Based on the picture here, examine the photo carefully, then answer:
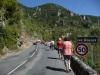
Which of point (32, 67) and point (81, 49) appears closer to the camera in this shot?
point (81, 49)

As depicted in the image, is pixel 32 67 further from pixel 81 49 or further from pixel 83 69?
pixel 83 69

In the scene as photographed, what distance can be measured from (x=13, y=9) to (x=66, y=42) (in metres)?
32.3

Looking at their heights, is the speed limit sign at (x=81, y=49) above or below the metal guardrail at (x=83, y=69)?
above

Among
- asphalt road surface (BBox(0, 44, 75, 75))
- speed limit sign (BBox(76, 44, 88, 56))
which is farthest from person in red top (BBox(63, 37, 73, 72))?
speed limit sign (BBox(76, 44, 88, 56))

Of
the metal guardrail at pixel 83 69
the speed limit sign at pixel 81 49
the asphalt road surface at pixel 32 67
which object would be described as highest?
the speed limit sign at pixel 81 49

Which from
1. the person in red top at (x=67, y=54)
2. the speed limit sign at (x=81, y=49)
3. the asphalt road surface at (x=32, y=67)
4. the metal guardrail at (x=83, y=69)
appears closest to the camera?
the metal guardrail at (x=83, y=69)

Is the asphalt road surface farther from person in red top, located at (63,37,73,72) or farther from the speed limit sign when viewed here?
the speed limit sign

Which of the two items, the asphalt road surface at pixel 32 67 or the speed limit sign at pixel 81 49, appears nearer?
the speed limit sign at pixel 81 49

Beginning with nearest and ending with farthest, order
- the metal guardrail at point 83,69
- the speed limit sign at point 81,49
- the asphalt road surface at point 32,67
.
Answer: the metal guardrail at point 83,69 < the speed limit sign at point 81,49 < the asphalt road surface at point 32,67

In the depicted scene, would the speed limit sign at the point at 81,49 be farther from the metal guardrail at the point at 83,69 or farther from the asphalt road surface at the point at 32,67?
the asphalt road surface at the point at 32,67

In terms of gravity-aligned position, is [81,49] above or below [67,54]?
above

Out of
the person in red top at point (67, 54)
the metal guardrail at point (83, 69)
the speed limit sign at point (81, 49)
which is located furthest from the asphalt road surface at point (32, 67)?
the speed limit sign at point (81, 49)

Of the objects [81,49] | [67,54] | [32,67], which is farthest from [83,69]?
[32,67]

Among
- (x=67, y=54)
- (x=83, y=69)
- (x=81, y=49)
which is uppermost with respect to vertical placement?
(x=81, y=49)
